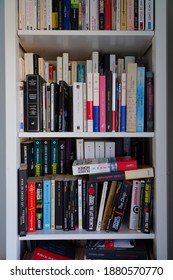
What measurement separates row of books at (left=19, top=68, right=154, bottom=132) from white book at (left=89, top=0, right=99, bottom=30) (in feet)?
0.67

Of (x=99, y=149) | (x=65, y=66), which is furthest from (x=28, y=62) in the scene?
(x=99, y=149)

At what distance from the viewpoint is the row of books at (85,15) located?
3.05 feet

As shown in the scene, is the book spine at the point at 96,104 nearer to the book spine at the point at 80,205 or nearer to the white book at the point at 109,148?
the white book at the point at 109,148

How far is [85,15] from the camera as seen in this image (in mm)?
939

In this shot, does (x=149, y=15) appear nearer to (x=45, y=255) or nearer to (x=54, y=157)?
(x=54, y=157)

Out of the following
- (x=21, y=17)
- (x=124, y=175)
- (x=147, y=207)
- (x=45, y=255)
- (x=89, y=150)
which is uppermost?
(x=21, y=17)

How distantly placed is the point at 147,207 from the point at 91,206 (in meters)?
0.24

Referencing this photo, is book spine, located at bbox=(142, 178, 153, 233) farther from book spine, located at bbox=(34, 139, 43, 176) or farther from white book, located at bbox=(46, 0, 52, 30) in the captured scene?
white book, located at bbox=(46, 0, 52, 30)

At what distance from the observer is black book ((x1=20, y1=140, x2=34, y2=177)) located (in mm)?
1012

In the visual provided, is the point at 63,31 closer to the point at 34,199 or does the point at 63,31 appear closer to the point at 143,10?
the point at 143,10

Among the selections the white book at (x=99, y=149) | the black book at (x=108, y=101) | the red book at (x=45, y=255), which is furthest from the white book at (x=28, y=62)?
the red book at (x=45, y=255)

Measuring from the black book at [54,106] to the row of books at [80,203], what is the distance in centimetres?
22
